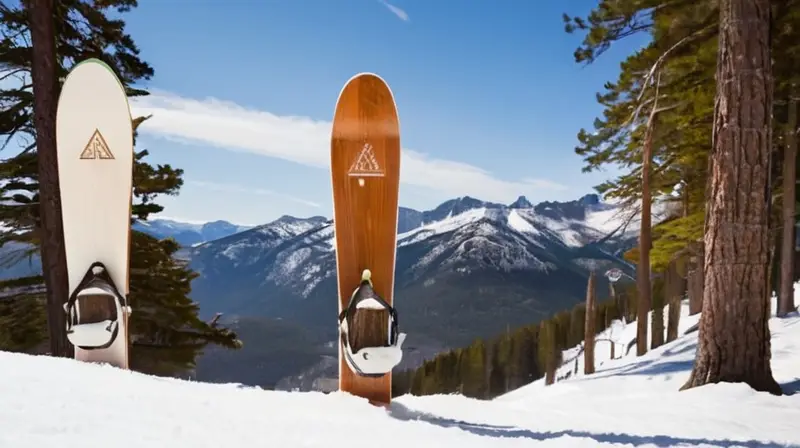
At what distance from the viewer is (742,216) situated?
15.2ft

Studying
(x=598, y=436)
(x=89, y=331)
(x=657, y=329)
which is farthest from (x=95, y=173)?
(x=657, y=329)

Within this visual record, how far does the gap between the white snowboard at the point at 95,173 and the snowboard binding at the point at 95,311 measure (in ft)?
0.68

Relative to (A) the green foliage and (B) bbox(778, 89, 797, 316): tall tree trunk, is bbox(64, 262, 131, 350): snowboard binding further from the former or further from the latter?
(A) the green foliage

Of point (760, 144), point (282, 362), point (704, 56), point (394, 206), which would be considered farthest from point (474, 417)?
point (282, 362)

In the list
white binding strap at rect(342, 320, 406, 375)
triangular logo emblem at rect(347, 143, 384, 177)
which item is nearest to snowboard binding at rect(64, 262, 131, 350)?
white binding strap at rect(342, 320, 406, 375)

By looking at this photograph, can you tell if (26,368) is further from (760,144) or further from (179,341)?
(179,341)

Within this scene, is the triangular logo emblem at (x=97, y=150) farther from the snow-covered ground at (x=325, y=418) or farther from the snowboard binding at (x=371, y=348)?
the snowboard binding at (x=371, y=348)

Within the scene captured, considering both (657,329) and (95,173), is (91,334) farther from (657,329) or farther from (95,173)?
(657,329)

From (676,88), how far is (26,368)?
8.92 metres

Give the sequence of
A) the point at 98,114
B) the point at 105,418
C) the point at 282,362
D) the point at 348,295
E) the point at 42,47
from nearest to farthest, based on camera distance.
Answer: the point at 105,418
the point at 348,295
the point at 98,114
the point at 42,47
the point at 282,362

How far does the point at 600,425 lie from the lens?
144 inches

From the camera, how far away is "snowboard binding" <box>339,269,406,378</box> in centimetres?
398

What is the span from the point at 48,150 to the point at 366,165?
5.09m

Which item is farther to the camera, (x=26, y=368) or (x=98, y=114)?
(x=98, y=114)
